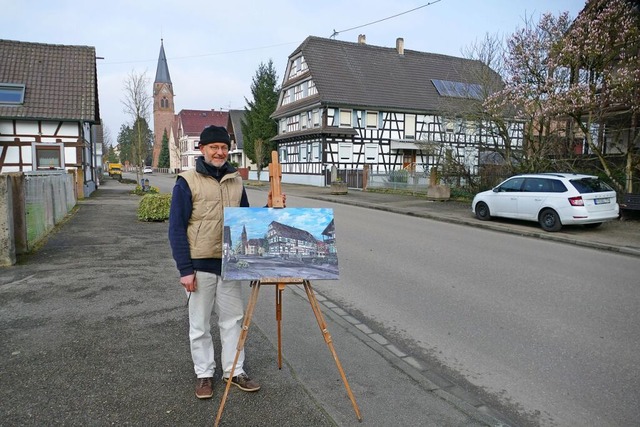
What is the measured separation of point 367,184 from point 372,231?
17.0 metres

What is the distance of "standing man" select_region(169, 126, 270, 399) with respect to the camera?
358cm

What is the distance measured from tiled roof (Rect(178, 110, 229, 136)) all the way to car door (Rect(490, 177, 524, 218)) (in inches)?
2827

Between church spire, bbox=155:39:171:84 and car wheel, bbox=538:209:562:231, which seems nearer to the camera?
car wheel, bbox=538:209:562:231

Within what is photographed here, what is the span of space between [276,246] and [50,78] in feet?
80.3

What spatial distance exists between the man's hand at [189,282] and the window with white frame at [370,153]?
34.1m

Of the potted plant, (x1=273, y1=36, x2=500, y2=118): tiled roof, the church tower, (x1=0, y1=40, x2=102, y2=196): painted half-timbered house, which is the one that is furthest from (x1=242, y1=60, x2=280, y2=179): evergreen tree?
the church tower

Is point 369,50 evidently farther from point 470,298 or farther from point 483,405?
point 483,405

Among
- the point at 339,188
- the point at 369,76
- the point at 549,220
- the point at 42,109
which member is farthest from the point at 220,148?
the point at 369,76

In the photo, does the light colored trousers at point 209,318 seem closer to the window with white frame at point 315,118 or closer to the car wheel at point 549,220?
the car wheel at point 549,220

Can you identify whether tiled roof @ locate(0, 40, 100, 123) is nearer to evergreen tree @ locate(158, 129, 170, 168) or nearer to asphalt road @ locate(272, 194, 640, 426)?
asphalt road @ locate(272, 194, 640, 426)

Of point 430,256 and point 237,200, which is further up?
point 237,200

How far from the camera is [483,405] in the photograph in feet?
12.1

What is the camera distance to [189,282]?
356cm

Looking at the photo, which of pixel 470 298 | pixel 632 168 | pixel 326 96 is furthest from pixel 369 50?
pixel 470 298
